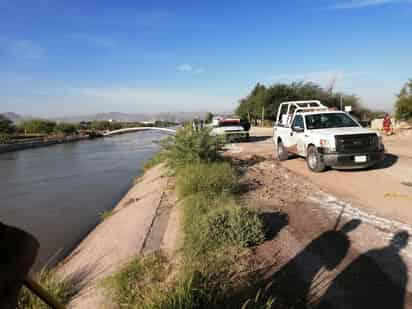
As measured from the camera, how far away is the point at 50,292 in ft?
11.4

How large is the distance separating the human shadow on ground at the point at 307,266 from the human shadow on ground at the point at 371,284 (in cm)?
19

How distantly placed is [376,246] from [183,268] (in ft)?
8.54

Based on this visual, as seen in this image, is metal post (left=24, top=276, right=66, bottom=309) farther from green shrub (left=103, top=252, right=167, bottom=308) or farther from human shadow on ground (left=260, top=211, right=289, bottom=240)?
human shadow on ground (left=260, top=211, right=289, bottom=240)

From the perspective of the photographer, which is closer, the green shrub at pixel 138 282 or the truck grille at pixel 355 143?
the green shrub at pixel 138 282

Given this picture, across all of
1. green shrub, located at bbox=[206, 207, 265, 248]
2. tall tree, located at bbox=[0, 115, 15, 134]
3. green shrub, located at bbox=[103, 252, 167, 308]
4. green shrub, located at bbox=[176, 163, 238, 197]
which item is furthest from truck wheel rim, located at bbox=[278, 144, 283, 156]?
tall tree, located at bbox=[0, 115, 15, 134]

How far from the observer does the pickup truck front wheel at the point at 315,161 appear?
8320mm

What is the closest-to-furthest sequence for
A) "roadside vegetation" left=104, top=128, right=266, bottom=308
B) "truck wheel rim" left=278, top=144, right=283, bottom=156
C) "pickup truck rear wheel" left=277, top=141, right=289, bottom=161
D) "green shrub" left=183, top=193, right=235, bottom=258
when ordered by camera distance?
"roadside vegetation" left=104, top=128, right=266, bottom=308
"green shrub" left=183, top=193, right=235, bottom=258
"pickup truck rear wheel" left=277, top=141, right=289, bottom=161
"truck wheel rim" left=278, top=144, right=283, bottom=156

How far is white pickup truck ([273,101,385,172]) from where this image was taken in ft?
25.8

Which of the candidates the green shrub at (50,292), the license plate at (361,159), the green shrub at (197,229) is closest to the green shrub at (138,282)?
the green shrub at (197,229)

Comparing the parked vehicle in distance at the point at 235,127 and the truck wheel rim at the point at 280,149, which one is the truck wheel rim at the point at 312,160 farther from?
the parked vehicle in distance at the point at 235,127

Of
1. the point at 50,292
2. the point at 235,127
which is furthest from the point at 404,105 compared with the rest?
the point at 50,292

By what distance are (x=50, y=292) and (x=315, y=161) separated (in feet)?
24.4

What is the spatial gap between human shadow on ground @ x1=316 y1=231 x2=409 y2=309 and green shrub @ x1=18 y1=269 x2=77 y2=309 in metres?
3.10

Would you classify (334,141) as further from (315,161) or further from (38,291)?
(38,291)
